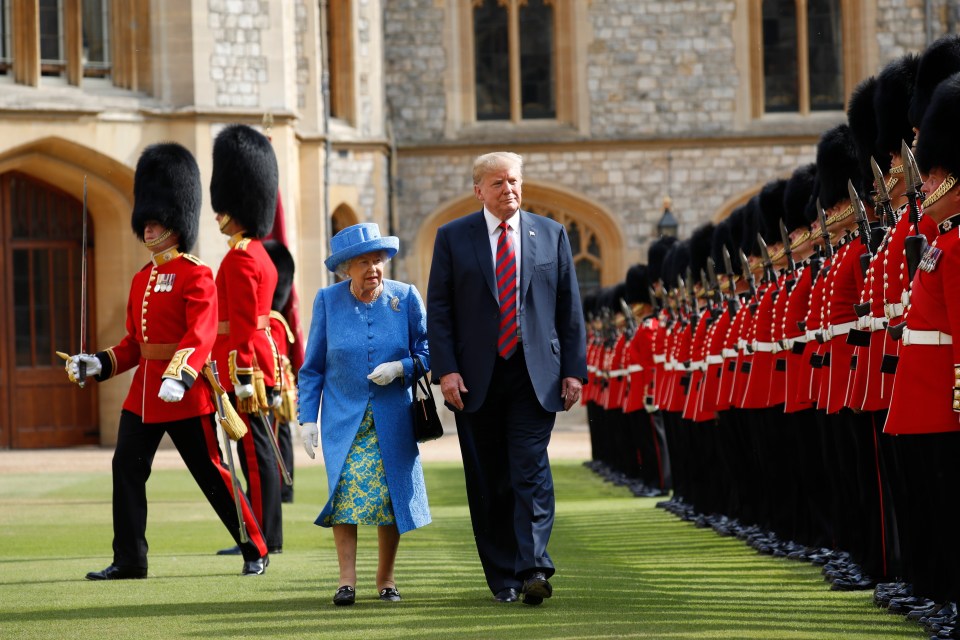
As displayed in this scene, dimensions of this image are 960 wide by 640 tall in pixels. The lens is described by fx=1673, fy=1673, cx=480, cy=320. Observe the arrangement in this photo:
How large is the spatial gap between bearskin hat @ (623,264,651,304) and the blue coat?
805 cm

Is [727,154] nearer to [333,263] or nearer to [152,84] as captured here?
[152,84]

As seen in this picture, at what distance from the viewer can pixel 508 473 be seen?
5824 mm

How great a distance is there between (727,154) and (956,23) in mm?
3779

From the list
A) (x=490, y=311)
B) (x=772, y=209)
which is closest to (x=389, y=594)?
(x=490, y=311)

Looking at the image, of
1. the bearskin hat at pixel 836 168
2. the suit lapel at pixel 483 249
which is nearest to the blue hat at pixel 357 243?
the suit lapel at pixel 483 249

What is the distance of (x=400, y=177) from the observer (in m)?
24.2

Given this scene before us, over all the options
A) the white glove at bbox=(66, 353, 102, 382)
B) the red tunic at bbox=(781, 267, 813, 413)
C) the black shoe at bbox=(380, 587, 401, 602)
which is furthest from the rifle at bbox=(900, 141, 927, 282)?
the white glove at bbox=(66, 353, 102, 382)

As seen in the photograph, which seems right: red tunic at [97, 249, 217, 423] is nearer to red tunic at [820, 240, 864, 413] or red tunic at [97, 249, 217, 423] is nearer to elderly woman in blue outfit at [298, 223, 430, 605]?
elderly woman in blue outfit at [298, 223, 430, 605]

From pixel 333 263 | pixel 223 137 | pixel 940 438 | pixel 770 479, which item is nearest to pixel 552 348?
pixel 333 263

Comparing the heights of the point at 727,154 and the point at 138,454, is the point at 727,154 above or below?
above

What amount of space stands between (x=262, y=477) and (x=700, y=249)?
15.9 ft

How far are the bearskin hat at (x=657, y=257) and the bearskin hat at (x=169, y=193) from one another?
6521 millimetres

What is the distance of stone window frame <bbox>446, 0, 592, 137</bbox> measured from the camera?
24.3 metres

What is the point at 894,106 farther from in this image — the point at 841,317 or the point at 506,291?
the point at 506,291
